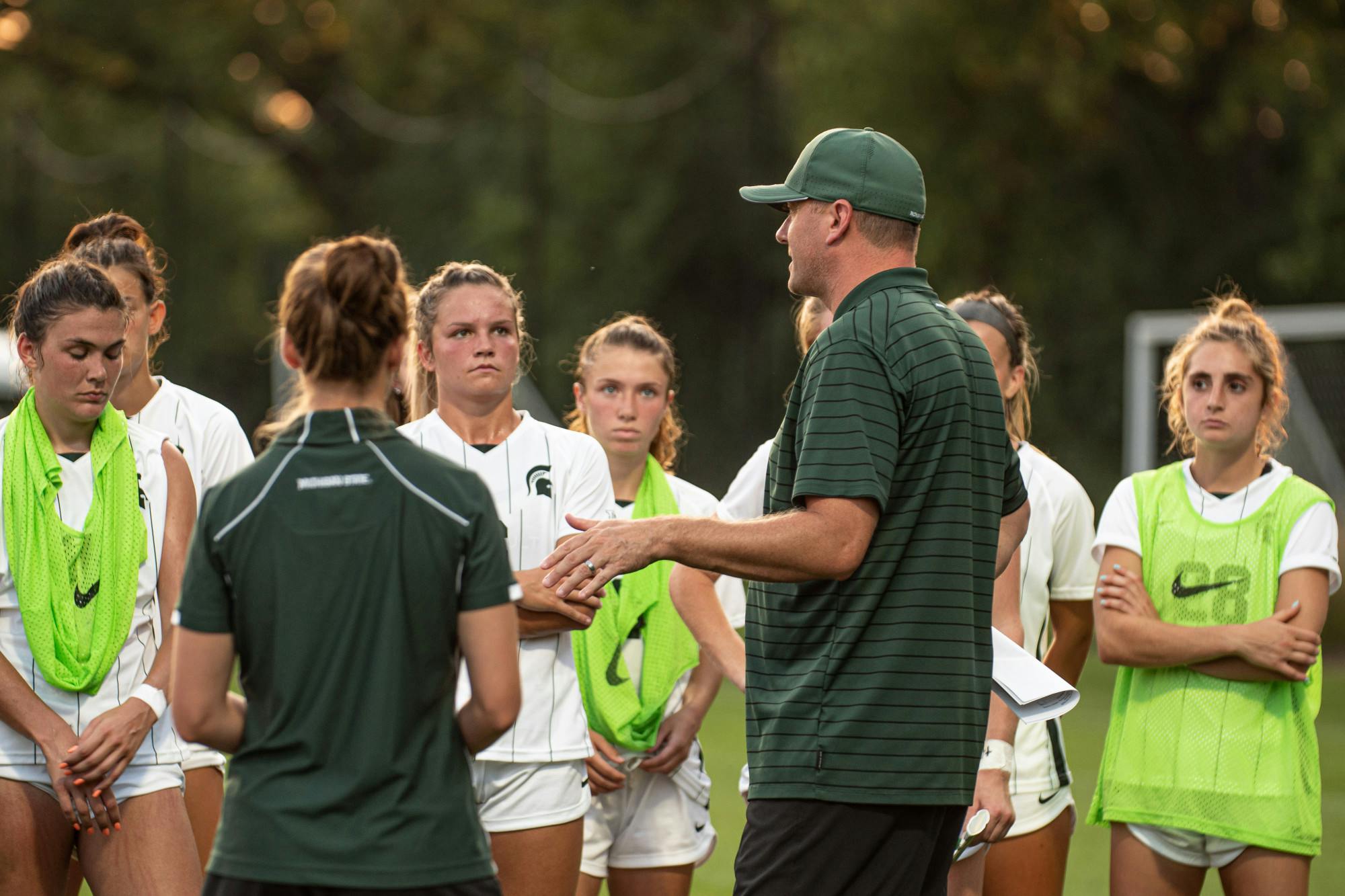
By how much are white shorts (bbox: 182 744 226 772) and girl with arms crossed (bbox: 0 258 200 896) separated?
0.43 meters

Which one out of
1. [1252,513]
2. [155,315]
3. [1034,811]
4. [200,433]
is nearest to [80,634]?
[200,433]

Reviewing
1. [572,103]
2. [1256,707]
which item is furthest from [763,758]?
[572,103]

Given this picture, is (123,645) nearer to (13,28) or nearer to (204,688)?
(204,688)

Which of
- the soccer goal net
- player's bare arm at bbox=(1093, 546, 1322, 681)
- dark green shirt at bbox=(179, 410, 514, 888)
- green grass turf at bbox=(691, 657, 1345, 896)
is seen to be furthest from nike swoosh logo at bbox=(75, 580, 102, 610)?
the soccer goal net

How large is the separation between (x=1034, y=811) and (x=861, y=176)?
1964mm

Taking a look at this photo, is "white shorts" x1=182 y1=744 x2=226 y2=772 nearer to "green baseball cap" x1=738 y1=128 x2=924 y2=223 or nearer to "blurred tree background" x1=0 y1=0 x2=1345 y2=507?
"green baseball cap" x1=738 y1=128 x2=924 y2=223

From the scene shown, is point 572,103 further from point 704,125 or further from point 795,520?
point 795,520

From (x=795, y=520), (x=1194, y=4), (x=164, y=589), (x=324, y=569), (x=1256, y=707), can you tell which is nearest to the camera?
(x=324, y=569)

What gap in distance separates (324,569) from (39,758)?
1.44 metres

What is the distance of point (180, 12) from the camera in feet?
93.5

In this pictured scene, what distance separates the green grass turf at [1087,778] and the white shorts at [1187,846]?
255cm

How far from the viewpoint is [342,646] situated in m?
2.72

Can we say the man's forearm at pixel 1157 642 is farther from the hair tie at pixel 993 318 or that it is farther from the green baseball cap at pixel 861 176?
the green baseball cap at pixel 861 176

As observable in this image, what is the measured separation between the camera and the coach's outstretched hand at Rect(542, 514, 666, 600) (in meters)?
3.30
